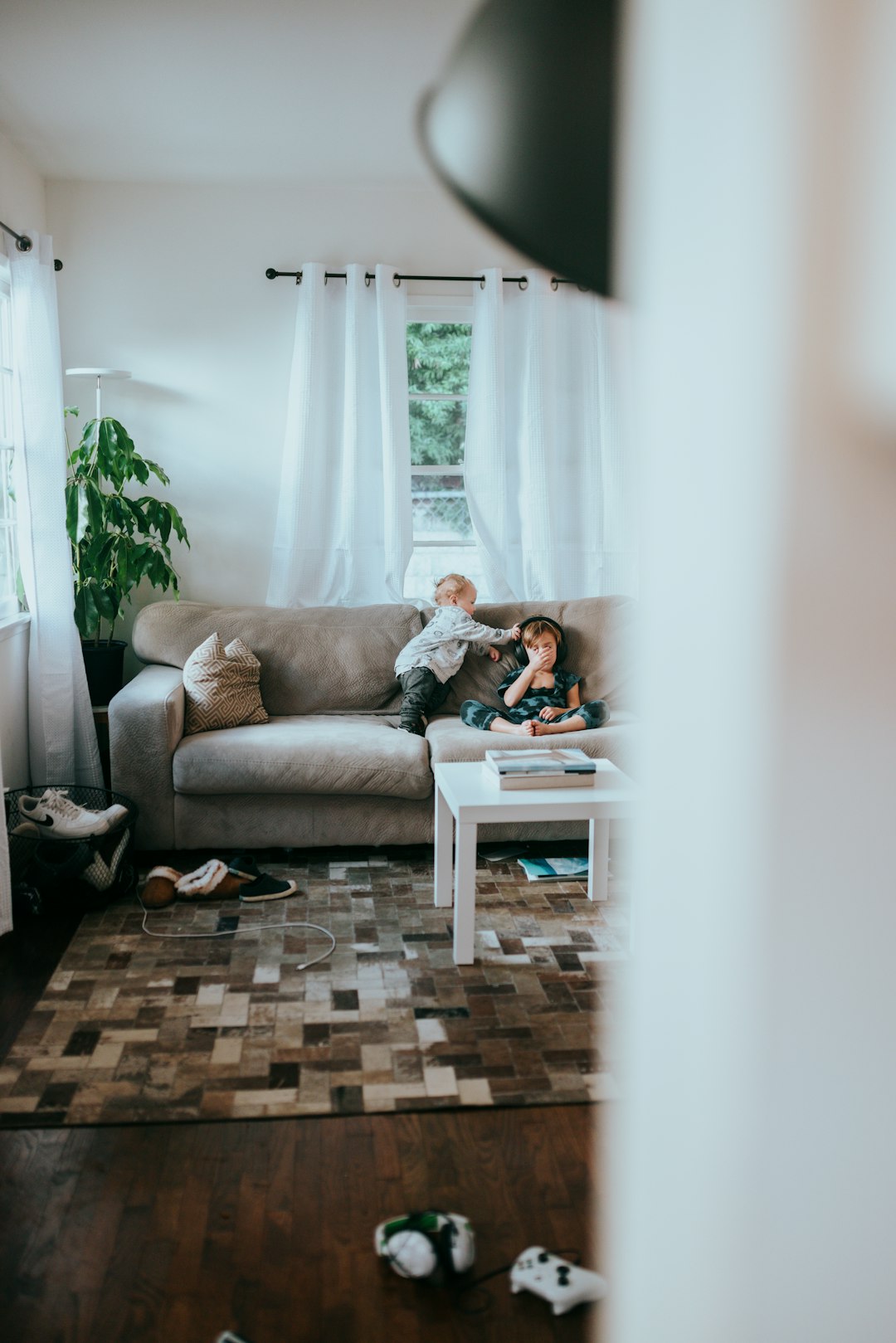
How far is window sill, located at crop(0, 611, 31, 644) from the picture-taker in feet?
11.6

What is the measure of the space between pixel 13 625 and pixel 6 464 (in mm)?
612

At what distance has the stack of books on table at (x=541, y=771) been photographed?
2832 mm

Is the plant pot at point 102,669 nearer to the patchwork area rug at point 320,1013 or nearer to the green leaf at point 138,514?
the green leaf at point 138,514

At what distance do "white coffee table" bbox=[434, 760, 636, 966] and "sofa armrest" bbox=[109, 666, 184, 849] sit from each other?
867 millimetres

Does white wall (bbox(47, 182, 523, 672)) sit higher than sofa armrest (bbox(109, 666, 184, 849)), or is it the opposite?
white wall (bbox(47, 182, 523, 672))

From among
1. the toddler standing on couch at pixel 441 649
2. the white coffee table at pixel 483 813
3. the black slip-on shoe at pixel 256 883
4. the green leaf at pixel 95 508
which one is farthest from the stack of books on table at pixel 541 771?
the green leaf at pixel 95 508

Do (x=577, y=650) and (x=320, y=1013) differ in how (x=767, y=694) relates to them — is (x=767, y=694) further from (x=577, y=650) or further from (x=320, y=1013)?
(x=577, y=650)

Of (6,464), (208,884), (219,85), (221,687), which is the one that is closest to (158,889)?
(208,884)

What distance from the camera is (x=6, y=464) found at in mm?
3793

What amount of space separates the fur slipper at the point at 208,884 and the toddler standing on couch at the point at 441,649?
0.86m

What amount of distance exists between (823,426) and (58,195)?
15.4 feet

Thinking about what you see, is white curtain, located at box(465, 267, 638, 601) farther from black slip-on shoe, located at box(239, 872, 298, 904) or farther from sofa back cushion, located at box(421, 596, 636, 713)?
black slip-on shoe, located at box(239, 872, 298, 904)

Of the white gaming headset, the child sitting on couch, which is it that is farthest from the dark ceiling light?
the child sitting on couch

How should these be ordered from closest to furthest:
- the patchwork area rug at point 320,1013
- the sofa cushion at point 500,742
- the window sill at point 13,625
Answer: the patchwork area rug at point 320,1013, the sofa cushion at point 500,742, the window sill at point 13,625
